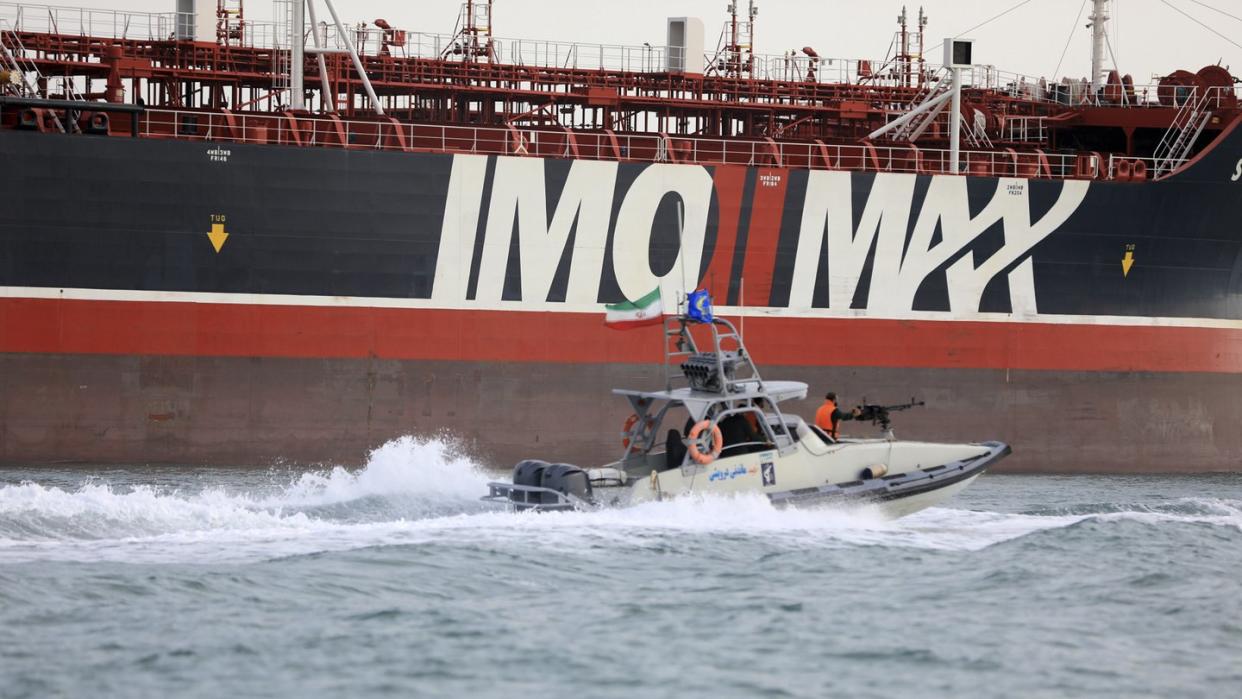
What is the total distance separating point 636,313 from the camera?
19.4 m

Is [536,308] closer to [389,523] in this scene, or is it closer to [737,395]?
[737,395]

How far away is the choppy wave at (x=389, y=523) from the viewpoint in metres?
15.9

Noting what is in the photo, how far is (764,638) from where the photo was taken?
1294cm

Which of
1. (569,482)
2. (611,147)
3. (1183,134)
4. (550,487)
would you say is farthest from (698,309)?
(1183,134)

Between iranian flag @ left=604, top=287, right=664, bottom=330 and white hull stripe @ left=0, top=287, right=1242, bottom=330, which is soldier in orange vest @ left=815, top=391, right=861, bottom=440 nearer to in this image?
iranian flag @ left=604, top=287, right=664, bottom=330

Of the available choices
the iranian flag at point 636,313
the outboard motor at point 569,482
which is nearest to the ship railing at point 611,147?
the iranian flag at point 636,313

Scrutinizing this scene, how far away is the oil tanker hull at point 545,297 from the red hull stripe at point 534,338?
0.05m

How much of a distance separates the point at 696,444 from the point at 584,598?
419 cm

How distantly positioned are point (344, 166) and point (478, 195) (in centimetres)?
273

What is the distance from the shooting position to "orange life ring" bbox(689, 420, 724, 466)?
17.8 metres

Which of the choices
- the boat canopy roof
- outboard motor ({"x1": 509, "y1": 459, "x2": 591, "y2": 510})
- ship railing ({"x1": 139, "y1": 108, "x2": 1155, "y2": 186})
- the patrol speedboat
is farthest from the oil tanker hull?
outboard motor ({"x1": 509, "y1": 459, "x2": 591, "y2": 510})

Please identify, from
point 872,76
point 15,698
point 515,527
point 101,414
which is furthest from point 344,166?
point 15,698

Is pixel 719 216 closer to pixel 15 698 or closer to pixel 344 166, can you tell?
pixel 344 166

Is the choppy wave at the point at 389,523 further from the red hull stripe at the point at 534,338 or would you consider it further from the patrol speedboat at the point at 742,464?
the red hull stripe at the point at 534,338
